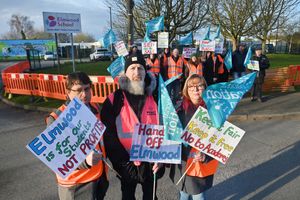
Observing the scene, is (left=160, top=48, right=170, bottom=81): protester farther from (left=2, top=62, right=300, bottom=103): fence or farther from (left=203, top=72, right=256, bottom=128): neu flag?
(left=203, top=72, right=256, bottom=128): neu flag

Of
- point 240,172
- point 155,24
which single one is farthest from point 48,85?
point 240,172

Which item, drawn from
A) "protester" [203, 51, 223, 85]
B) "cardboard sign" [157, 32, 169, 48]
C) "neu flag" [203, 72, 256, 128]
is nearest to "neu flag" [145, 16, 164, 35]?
"cardboard sign" [157, 32, 169, 48]

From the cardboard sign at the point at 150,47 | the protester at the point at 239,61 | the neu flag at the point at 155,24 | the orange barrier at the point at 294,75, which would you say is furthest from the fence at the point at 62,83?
the neu flag at the point at 155,24

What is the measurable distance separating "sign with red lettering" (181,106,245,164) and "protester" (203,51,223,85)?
659 centimetres

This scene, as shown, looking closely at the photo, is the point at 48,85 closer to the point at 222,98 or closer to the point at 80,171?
the point at 80,171

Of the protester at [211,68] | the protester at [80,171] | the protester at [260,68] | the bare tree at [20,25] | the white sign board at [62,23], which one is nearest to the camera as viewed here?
the protester at [80,171]

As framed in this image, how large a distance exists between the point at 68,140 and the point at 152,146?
0.77 m

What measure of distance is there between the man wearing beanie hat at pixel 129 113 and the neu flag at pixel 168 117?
19cm

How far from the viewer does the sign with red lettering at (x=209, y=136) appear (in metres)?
2.35

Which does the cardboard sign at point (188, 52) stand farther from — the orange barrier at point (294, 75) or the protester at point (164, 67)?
the orange barrier at point (294, 75)

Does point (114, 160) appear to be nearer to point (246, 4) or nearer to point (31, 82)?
point (31, 82)

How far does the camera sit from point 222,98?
2.35m

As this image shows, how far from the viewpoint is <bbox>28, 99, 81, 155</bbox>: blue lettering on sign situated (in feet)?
5.93

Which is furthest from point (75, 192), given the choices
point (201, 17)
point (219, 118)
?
point (201, 17)
